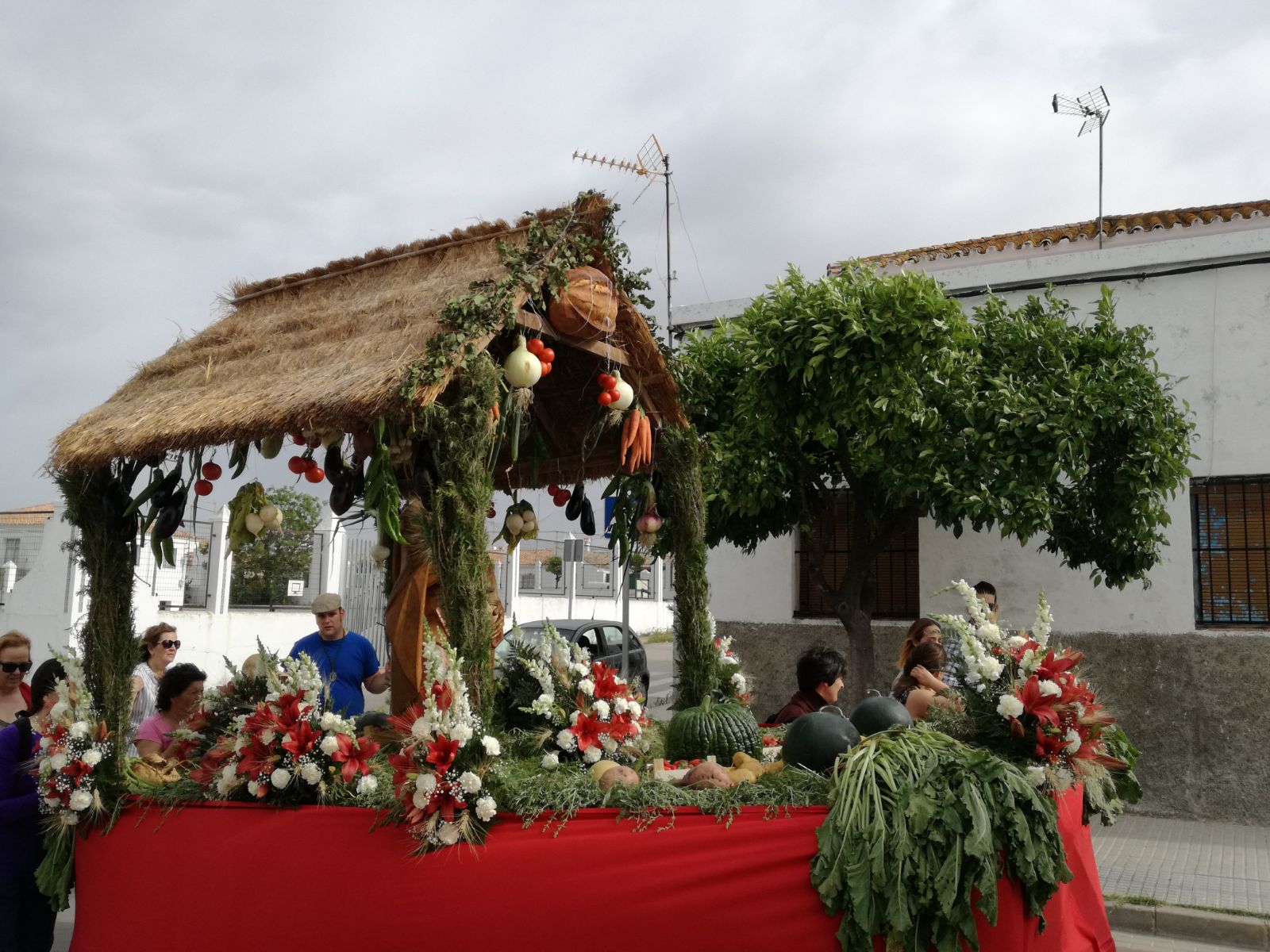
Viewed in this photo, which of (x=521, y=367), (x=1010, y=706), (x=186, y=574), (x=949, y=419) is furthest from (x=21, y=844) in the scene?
(x=186, y=574)

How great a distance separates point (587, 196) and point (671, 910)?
308cm

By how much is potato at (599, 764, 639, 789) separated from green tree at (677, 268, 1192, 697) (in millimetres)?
3720

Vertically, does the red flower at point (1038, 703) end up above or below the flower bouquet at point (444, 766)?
above

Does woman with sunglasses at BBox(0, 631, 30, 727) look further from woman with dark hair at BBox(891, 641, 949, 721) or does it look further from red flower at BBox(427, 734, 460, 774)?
woman with dark hair at BBox(891, 641, 949, 721)

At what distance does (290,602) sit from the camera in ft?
52.2

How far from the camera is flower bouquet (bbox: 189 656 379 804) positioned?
3.99 meters

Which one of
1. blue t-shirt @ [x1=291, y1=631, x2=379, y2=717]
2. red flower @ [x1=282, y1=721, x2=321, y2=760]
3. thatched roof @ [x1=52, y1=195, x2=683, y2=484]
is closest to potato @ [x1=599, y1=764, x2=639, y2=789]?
red flower @ [x1=282, y1=721, x2=321, y2=760]

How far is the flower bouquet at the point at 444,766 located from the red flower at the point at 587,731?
0.92 metres

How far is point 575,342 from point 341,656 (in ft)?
9.43

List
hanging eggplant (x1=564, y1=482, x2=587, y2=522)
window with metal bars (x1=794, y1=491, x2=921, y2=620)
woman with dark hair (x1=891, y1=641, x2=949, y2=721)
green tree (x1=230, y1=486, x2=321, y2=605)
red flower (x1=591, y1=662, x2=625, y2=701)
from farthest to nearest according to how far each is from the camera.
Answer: green tree (x1=230, y1=486, x2=321, y2=605) < window with metal bars (x1=794, y1=491, x2=921, y2=620) < hanging eggplant (x1=564, y1=482, x2=587, y2=522) < woman with dark hair (x1=891, y1=641, x2=949, y2=721) < red flower (x1=591, y1=662, x2=625, y2=701)

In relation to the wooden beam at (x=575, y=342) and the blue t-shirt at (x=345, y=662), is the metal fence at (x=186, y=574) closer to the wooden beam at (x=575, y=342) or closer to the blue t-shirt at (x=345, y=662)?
the blue t-shirt at (x=345, y=662)

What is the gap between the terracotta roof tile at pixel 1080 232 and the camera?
11.0m

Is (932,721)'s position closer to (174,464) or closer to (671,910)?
(671,910)

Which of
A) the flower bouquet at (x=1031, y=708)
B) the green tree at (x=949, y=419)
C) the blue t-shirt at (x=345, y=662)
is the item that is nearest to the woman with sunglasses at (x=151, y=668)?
the blue t-shirt at (x=345, y=662)
